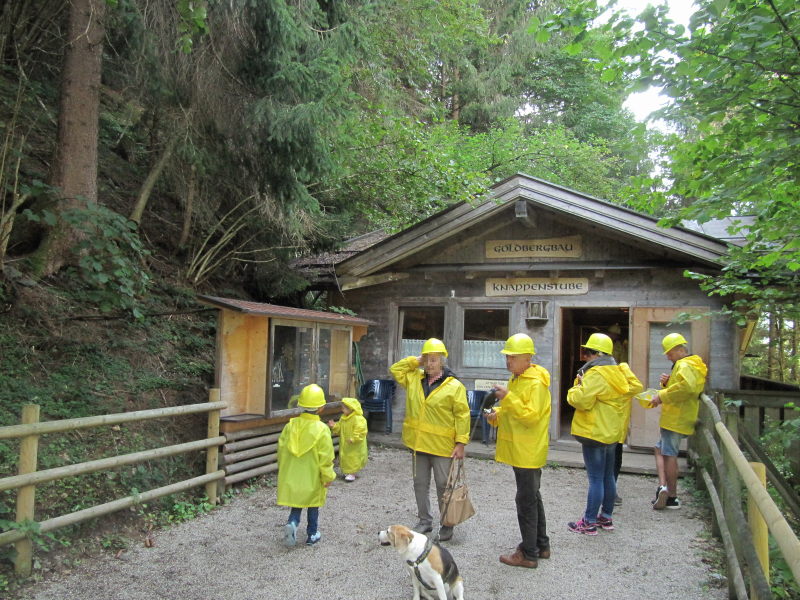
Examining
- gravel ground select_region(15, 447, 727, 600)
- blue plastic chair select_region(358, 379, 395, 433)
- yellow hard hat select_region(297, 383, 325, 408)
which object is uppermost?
yellow hard hat select_region(297, 383, 325, 408)

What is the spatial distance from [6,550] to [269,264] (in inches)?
238

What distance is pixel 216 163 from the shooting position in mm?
7695

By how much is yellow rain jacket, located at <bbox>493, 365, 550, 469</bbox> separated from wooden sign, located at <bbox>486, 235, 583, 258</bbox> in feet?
17.7

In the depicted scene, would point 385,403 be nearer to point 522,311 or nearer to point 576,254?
point 522,311

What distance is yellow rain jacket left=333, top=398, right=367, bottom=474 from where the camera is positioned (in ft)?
21.1

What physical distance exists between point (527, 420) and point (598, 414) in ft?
3.62

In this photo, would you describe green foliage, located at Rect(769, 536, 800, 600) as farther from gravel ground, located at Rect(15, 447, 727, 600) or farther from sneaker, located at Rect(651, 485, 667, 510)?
sneaker, located at Rect(651, 485, 667, 510)

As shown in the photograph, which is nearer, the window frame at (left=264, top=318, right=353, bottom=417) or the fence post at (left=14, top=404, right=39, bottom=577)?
the fence post at (left=14, top=404, right=39, bottom=577)

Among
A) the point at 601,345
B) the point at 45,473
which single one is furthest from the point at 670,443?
the point at 45,473

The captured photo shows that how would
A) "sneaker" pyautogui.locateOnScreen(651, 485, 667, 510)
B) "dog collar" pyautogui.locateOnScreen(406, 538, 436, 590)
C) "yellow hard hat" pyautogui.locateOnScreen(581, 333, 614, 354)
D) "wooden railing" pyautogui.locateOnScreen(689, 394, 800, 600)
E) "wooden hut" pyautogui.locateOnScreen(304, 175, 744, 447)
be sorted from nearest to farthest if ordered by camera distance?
1. "wooden railing" pyautogui.locateOnScreen(689, 394, 800, 600)
2. "dog collar" pyautogui.locateOnScreen(406, 538, 436, 590)
3. "yellow hard hat" pyautogui.locateOnScreen(581, 333, 614, 354)
4. "sneaker" pyautogui.locateOnScreen(651, 485, 667, 510)
5. "wooden hut" pyautogui.locateOnScreen(304, 175, 744, 447)

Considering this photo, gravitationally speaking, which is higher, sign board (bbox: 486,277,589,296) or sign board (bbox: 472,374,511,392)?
sign board (bbox: 486,277,589,296)

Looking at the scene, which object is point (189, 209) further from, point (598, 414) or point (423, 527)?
point (598, 414)

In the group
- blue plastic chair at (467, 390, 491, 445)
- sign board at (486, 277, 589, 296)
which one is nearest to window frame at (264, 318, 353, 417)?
blue plastic chair at (467, 390, 491, 445)

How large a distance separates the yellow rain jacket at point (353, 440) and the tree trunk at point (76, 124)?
12.0ft
